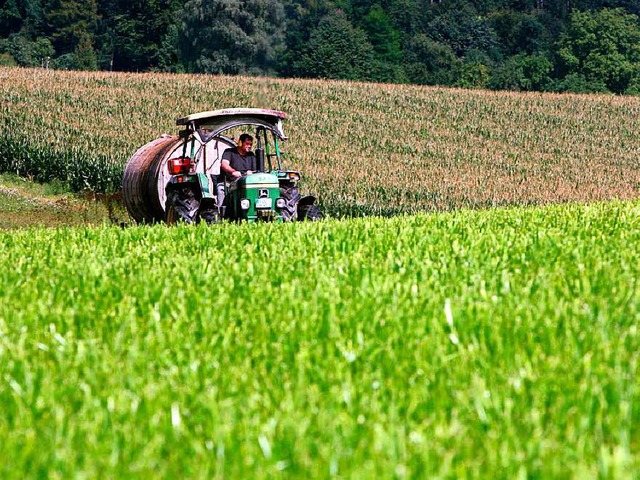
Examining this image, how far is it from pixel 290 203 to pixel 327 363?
451 inches

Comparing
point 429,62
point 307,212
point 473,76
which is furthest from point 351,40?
point 307,212

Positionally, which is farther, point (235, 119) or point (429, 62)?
point (429, 62)

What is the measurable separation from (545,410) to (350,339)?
5.31 feet

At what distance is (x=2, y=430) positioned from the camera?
4.50 m

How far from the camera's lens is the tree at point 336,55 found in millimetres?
85875

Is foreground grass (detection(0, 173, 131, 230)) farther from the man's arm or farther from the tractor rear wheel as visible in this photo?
the tractor rear wheel

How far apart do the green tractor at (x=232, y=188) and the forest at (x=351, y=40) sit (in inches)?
2608

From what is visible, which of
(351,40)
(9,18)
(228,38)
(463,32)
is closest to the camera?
(351,40)

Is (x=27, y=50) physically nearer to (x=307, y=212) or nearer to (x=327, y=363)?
(x=307, y=212)

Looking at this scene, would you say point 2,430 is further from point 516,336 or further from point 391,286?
point 391,286

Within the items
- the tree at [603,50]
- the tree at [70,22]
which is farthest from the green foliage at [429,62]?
the tree at [70,22]

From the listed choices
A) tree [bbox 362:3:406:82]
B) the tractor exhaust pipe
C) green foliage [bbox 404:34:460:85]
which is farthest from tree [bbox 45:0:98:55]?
the tractor exhaust pipe

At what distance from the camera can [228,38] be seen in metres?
89.2

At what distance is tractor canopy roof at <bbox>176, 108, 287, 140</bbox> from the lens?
16891 mm
